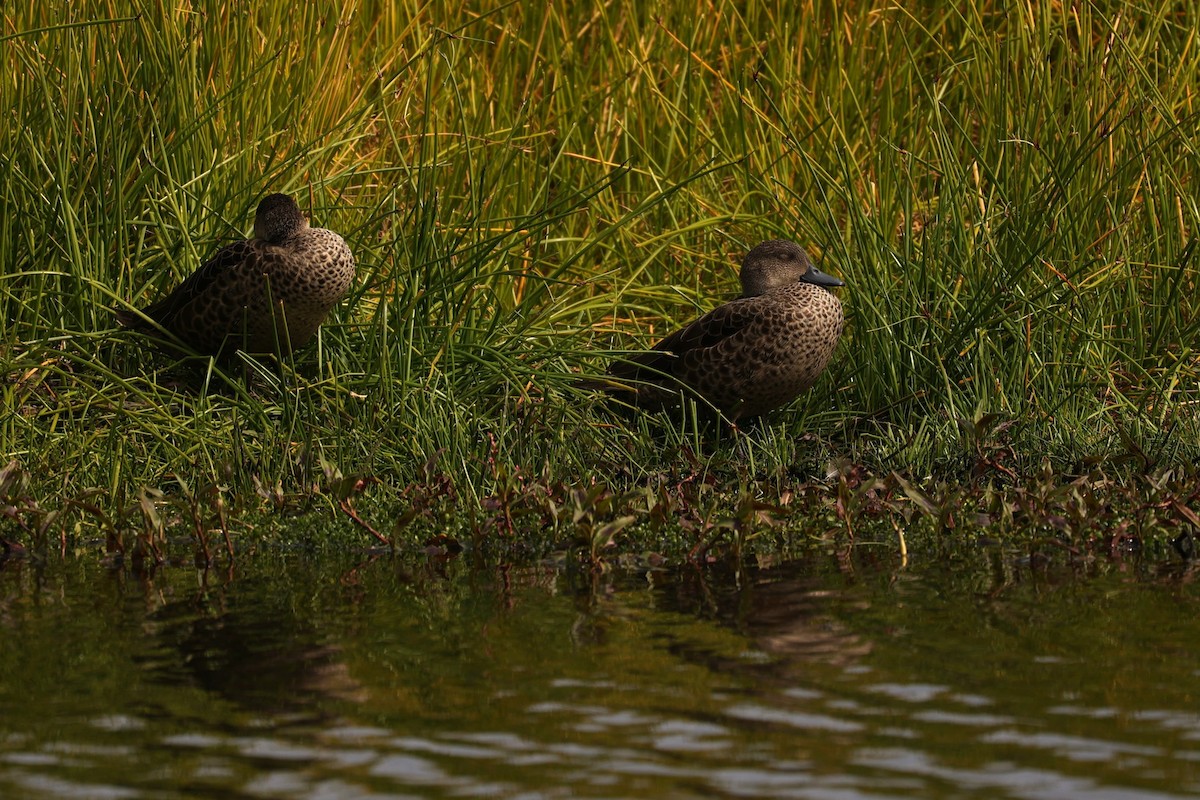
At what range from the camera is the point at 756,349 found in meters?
6.71

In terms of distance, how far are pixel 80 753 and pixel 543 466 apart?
9.72ft

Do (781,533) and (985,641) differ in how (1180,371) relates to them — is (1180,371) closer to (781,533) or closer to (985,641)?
(781,533)

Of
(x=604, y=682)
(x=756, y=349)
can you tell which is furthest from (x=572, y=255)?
(x=604, y=682)

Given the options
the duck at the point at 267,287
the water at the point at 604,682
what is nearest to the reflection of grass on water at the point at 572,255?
the duck at the point at 267,287

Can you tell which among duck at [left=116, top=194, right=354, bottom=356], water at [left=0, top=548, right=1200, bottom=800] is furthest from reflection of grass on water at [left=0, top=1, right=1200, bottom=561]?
water at [left=0, top=548, right=1200, bottom=800]

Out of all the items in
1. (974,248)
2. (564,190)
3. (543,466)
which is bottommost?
(543,466)

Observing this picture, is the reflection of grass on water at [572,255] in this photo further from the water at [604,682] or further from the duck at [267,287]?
the water at [604,682]

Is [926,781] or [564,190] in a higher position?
[564,190]

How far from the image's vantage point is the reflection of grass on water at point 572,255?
5.88 m

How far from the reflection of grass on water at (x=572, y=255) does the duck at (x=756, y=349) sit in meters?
0.19

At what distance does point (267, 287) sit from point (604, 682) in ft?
11.0

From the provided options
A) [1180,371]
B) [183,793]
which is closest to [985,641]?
[183,793]

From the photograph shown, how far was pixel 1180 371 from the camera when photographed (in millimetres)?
7094

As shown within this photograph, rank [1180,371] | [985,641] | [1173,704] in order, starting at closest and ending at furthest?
[1173,704] → [985,641] → [1180,371]
